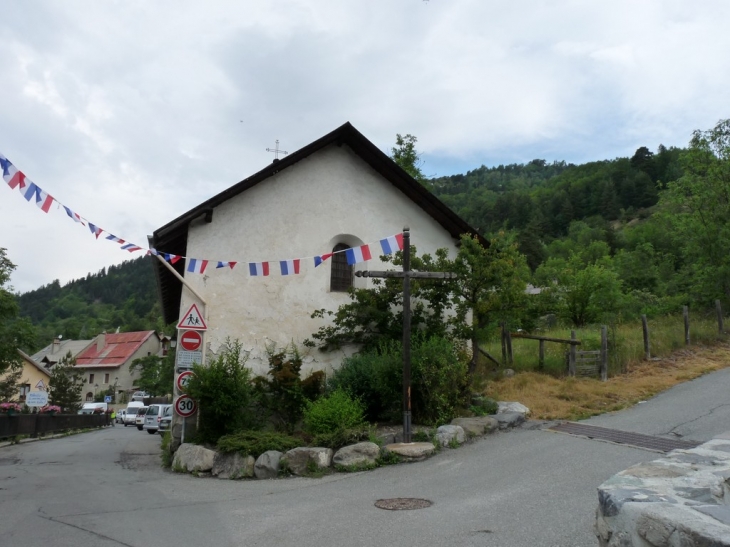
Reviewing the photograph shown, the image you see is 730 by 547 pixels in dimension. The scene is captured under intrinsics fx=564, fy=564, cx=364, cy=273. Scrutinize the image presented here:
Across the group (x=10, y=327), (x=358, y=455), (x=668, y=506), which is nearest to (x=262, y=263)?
(x=358, y=455)

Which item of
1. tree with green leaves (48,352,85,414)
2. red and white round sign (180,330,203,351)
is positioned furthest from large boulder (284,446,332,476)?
tree with green leaves (48,352,85,414)

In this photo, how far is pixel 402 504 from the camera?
281 inches

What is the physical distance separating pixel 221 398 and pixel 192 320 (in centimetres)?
217

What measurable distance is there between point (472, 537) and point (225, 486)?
5.35 meters

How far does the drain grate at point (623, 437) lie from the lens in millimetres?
9367

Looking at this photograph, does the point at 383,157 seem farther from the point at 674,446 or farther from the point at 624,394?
the point at 674,446

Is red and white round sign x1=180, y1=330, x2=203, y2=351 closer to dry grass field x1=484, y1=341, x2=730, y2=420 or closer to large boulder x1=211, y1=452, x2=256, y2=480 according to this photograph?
large boulder x1=211, y1=452, x2=256, y2=480

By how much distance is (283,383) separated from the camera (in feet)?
41.3

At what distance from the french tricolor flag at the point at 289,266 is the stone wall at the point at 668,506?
31.5 ft

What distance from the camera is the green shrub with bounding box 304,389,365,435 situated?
35.5 feet

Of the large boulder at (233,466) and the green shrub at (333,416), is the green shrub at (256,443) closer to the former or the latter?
the large boulder at (233,466)

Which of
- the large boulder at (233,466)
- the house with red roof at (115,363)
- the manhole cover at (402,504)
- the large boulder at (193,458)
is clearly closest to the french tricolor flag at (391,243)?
the large boulder at (233,466)

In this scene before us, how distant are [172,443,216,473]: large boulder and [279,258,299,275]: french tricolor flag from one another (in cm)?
429

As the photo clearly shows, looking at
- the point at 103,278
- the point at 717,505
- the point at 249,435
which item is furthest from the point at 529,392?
the point at 103,278
